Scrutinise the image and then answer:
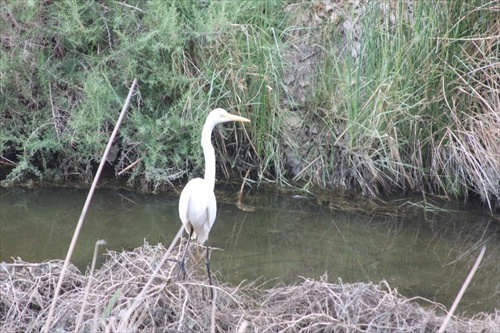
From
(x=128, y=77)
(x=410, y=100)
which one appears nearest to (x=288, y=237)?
(x=410, y=100)

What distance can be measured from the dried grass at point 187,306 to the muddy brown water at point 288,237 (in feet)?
3.72

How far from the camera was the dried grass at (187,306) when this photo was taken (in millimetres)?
3268

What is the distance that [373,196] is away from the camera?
5852 mm

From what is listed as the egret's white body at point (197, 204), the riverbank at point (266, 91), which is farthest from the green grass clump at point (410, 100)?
the egret's white body at point (197, 204)

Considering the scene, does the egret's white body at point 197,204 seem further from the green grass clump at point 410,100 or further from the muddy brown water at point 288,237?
the green grass clump at point 410,100

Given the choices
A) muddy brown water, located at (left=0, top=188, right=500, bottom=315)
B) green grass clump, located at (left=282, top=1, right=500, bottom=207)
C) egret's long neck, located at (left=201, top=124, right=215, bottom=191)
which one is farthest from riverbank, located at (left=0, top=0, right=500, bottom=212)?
egret's long neck, located at (left=201, top=124, right=215, bottom=191)

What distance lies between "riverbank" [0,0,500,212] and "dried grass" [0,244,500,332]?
2233mm

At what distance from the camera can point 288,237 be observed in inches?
212

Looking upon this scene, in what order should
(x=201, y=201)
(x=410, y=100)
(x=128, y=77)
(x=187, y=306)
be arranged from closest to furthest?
(x=187, y=306)
(x=201, y=201)
(x=410, y=100)
(x=128, y=77)

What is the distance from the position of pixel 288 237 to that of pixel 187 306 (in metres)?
2.16

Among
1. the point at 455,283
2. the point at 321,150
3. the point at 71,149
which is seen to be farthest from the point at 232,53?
the point at 455,283

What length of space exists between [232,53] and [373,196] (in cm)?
159

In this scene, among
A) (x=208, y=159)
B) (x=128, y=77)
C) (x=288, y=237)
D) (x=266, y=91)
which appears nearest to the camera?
(x=208, y=159)

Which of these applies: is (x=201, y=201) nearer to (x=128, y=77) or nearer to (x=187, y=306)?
(x=187, y=306)
